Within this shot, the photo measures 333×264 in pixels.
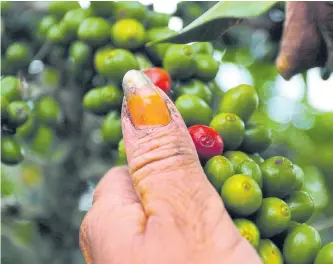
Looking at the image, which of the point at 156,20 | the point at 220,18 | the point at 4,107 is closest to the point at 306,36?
the point at 220,18

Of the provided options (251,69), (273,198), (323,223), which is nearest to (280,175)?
(273,198)

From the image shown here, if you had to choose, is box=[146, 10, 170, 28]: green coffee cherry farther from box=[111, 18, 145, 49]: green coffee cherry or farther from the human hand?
the human hand

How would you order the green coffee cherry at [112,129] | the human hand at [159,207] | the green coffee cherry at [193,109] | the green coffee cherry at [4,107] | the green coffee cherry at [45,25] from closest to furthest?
1. the human hand at [159,207]
2. the green coffee cherry at [193,109]
3. the green coffee cherry at [112,129]
4. the green coffee cherry at [4,107]
5. the green coffee cherry at [45,25]

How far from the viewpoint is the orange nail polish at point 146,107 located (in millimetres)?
1017

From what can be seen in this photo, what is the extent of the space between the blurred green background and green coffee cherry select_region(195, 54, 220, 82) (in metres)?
0.19

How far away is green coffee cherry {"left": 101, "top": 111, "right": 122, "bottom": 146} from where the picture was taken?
1299mm

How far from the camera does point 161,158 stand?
3.36 feet

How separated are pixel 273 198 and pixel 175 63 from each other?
1.15 ft

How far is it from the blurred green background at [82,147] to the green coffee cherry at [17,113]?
Answer: 135 mm

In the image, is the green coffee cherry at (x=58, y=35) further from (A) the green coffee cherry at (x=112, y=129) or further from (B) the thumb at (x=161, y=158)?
(B) the thumb at (x=161, y=158)

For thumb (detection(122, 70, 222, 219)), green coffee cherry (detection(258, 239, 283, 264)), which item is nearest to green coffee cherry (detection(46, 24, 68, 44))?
thumb (detection(122, 70, 222, 219))

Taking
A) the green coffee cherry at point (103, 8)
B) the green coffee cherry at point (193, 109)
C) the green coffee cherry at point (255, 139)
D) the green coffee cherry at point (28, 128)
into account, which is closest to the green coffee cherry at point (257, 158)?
the green coffee cherry at point (255, 139)

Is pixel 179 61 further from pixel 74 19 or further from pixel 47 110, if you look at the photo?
pixel 47 110

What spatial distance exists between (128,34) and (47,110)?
340mm
